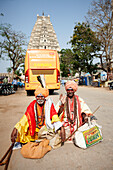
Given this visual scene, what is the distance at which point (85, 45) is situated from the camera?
1121 inches

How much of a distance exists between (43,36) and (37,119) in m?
78.3

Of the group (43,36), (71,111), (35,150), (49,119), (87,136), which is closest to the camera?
(35,150)

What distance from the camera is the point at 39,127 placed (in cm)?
328

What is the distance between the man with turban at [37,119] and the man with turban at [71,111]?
358 mm

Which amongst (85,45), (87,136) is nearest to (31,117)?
(87,136)

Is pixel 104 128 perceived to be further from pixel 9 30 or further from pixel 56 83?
pixel 9 30

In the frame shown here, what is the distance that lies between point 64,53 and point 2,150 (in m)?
51.8

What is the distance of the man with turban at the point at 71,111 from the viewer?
135 inches

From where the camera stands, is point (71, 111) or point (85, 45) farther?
point (85, 45)

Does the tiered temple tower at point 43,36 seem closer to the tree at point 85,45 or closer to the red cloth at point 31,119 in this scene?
the tree at point 85,45

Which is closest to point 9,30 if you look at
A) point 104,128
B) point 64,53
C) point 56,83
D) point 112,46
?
point 56,83

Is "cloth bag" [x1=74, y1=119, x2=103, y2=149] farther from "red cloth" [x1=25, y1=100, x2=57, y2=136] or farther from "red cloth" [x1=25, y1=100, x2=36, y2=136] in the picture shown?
"red cloth" [x1=25, y1=100, x2=36, y2=136]

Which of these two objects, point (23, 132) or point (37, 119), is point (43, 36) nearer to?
point (37, 119)

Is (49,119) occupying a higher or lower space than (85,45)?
lower
